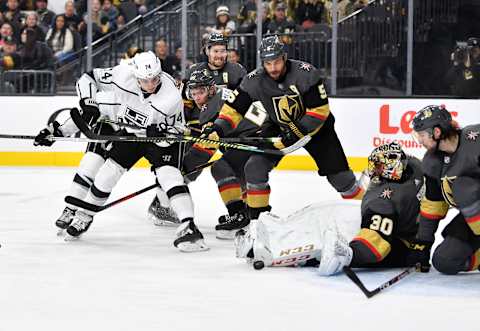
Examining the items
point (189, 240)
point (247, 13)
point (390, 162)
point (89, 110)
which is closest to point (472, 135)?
point (390, 162)

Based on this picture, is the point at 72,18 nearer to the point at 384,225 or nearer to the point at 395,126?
the point at 395,126

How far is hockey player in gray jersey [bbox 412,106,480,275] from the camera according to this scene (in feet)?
14.1

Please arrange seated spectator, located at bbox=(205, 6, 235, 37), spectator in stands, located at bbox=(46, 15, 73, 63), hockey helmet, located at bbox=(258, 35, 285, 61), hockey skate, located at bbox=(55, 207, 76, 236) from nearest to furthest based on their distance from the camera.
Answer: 1. hockey helmet, located at bbox=(258, 35, 285, 61)
2. hockey skate, located at bbox=(55, 207, 76, 236)
3. seated spectator, located at bbox=(205, 6, 235, 37)
4. spectator in stands, located at bbox=(46, 15, 73, 63)

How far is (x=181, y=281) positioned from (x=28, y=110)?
5294 millimetres

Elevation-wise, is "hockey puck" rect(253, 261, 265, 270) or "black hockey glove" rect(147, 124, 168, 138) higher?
"black hockey glove" rect(147, 124, 168, 138)

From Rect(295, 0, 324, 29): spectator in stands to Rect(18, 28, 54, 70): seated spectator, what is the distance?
7.70 feet

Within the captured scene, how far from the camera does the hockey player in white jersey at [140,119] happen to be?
5.46 m

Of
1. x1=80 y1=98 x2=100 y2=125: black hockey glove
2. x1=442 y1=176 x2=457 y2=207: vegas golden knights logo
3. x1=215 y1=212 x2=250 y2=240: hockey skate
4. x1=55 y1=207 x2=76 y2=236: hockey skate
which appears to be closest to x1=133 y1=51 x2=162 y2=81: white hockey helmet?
x1=80 y1=98 x2=100 y2=125: black hockey glove

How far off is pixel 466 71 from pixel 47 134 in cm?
450

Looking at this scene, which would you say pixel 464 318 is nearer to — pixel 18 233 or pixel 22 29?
pixel 18 233

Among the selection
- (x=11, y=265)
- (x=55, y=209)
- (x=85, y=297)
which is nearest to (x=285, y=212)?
(x=55, y=209)

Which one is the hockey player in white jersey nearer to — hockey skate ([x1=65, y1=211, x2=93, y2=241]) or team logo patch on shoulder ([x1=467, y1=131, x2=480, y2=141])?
hockey skate ([x1=65, y1=211, x2=93, y2=241])

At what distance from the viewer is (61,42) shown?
396 inches

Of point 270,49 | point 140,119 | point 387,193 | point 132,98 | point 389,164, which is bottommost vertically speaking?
point 387,193
